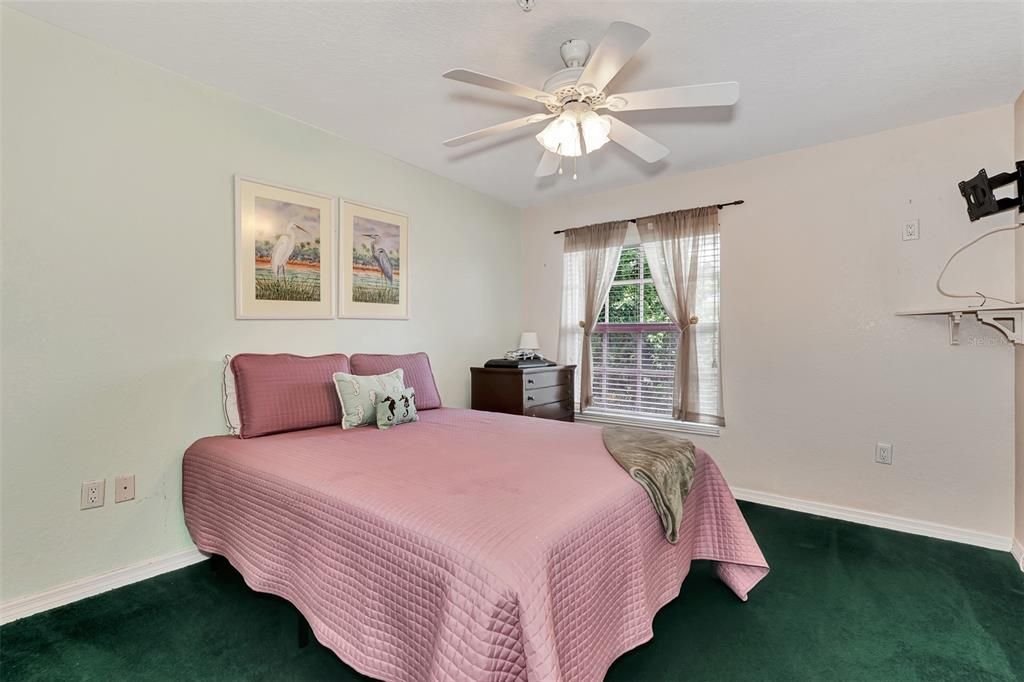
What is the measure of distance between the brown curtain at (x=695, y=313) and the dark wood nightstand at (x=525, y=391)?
0.93 meters

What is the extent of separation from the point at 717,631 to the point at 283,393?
226 cm

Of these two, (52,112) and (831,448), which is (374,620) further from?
(831,448)

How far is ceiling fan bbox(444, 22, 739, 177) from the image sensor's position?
157 centimetres

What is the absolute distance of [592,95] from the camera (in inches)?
71.7

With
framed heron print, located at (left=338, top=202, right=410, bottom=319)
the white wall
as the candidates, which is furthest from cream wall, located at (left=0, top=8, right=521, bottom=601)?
the white wall

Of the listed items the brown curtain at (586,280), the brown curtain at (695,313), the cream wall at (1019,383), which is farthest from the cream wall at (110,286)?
the cream wall at (1019,383)

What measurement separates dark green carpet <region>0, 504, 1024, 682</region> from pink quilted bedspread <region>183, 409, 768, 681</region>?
19 cm

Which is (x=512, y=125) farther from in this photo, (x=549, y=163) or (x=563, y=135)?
(x=549, y=163)

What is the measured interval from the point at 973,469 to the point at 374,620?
10.8 ft

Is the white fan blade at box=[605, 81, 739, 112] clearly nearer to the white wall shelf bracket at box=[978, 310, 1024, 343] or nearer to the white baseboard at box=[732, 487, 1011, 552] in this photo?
the white wall shelf bracket at box=[978, 310, 1024, 343]

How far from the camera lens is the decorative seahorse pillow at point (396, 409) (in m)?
2.47

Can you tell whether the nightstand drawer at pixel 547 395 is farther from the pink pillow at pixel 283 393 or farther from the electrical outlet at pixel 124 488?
the electrical outlet at pixel 124 488

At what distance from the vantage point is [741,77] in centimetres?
223

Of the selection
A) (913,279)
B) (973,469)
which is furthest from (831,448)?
(913,279)
